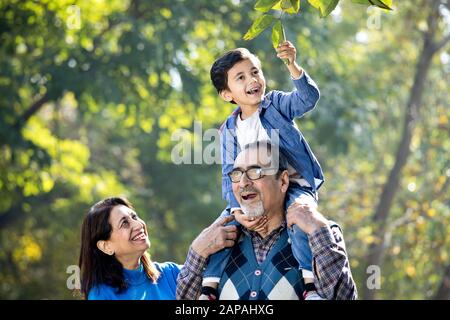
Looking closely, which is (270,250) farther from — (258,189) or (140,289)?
(140,289)

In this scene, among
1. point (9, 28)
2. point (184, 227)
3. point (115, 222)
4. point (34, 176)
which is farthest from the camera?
point (184, 227)

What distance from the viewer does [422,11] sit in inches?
562

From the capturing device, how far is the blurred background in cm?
1291

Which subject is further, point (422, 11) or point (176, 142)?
point (176, 142)

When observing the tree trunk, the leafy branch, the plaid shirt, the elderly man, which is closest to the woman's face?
the elderly man

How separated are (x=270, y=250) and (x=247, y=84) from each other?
0.89 metres

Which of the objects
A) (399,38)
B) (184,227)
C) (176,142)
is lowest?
(184,227)

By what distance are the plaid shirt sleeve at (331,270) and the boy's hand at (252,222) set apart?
0.37m

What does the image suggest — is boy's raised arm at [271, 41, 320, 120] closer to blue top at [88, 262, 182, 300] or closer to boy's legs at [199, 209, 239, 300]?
boy's legs at [199, 209, 239, 300]

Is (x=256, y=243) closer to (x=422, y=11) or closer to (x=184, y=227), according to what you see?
(x=422, y=11)

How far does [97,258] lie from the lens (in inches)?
204
